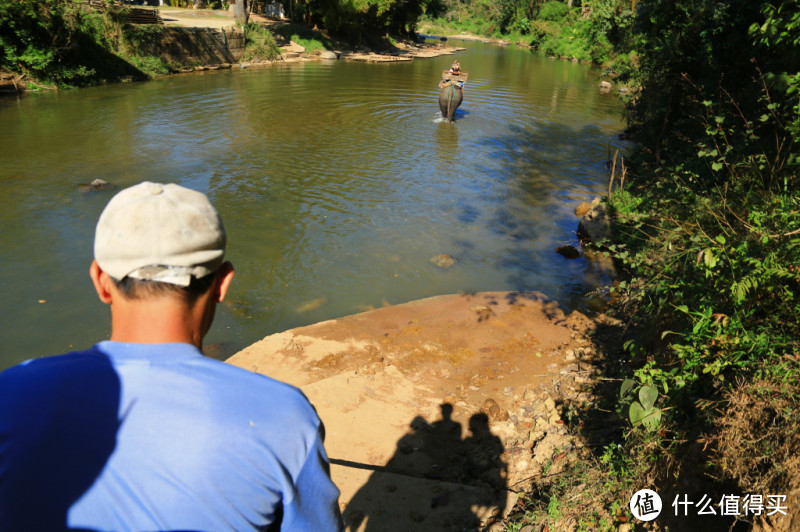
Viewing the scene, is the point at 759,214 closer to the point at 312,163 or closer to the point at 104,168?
the point at 312,163

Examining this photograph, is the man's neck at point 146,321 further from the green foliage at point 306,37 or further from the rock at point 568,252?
the green foliage at point 306,37

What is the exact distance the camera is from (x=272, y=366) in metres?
5.48

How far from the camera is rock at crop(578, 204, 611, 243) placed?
8.69 meters

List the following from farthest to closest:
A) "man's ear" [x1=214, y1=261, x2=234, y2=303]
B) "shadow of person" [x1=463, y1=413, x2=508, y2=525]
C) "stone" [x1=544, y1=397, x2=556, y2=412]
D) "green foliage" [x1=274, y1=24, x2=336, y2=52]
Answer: "green foliage" [x1=274, y1=24, x2=336, y2=52]
"stone" [x1=544, y1=397, x2=556, y2=412]
"shadow of person" [x1=463, y1=413, x2=508, y2=525]
"man's ear" [x1=214, y1=261, x2=234, y2=303]

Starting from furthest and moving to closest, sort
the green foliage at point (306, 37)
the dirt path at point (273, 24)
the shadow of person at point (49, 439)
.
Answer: the green foliage at point (306, 37) < the dirt path at point (273, 24) < the shadow of person at point (49, 439)

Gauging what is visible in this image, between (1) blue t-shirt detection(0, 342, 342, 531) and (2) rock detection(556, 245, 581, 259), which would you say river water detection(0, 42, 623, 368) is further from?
(1) blue t-shirt detection(0, 342, 342, 531)

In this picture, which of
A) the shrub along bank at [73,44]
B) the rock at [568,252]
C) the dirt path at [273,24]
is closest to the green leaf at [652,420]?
the rock at [568,252]

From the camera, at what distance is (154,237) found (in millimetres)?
1241

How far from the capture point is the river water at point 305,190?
7195 millimetres

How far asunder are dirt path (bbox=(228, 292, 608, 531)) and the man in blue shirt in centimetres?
245

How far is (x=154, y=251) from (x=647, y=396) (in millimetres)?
3164

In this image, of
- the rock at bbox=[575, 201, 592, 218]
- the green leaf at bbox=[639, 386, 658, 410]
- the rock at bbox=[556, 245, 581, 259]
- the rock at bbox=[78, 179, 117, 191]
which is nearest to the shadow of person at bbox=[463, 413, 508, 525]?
the green leaf at bbox=[639, 386, 658, 410]

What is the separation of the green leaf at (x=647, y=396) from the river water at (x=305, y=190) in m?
4.05

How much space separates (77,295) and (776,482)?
25.9 feet
